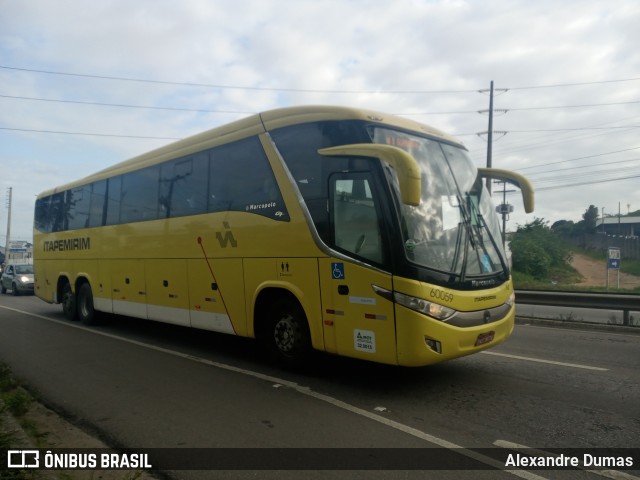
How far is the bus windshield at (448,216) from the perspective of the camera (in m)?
5.62

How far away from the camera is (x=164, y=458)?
434cm

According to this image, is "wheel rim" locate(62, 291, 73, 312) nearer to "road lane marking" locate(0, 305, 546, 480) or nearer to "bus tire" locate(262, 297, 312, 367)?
"road lane marking" locate(0, 305, 546, 480)

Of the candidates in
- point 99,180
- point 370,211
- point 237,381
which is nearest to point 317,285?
point 370,211

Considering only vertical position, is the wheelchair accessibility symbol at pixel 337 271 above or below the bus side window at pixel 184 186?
below

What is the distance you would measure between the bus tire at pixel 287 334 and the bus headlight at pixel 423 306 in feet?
5.57

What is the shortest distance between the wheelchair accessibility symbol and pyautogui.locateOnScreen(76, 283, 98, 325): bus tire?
323 inches

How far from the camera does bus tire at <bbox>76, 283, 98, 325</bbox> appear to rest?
1204 cm

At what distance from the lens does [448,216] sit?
19.6 feet

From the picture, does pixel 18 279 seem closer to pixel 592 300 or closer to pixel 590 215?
pixel 592 300

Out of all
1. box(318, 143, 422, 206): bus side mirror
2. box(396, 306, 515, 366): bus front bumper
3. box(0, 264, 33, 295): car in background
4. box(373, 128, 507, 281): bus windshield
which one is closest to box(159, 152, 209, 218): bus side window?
box(373, 128, 507, 281): bus windshield

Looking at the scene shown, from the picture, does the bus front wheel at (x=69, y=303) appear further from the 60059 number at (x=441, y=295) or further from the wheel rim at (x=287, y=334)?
the 60059 number at (x=441, y=295)

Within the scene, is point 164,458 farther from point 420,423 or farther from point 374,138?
point 374,138

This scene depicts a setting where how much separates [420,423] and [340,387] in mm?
1463

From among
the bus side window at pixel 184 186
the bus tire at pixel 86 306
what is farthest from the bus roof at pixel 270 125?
the bus tire at pixel 86 306
